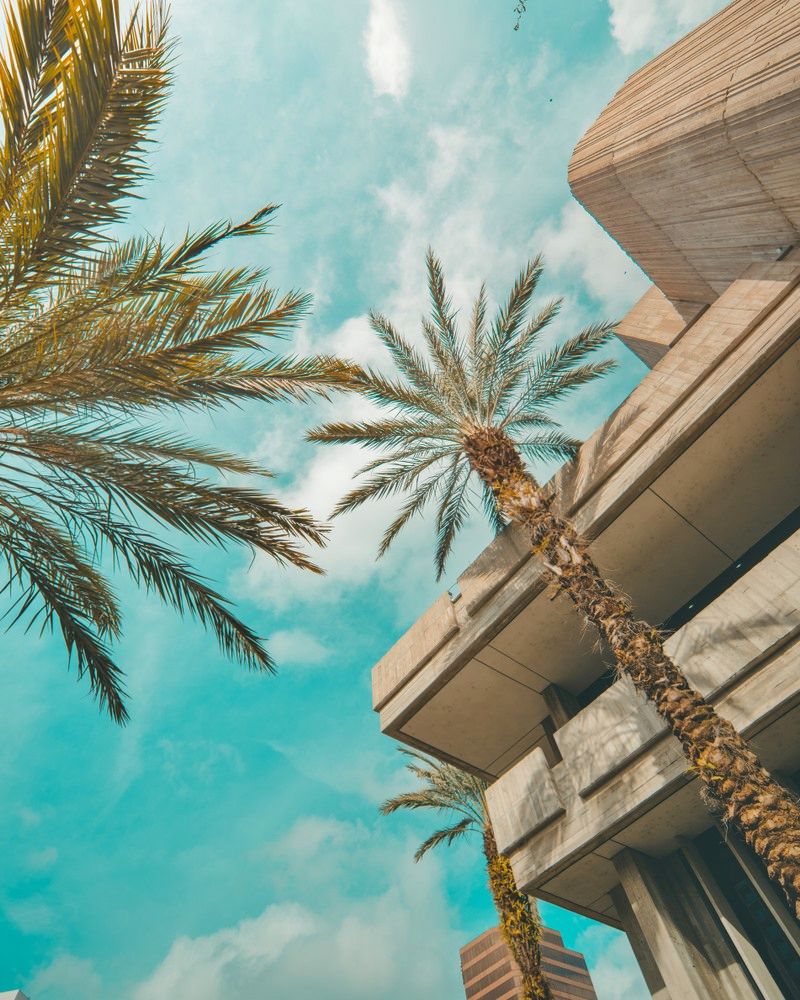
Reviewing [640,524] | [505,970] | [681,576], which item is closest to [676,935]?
[681,576]

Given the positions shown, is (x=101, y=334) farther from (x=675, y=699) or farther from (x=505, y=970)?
(x=505, y=970)

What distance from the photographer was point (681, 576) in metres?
11.0

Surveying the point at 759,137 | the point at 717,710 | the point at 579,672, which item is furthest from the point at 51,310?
the point at 579,672

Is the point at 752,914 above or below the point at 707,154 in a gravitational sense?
below

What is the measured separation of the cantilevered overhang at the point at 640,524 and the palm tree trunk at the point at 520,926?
3.53 meters

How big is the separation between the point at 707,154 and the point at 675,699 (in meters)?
7.33

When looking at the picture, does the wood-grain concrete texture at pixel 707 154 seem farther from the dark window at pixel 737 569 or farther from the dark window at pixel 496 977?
the dark window at pixel 496 977

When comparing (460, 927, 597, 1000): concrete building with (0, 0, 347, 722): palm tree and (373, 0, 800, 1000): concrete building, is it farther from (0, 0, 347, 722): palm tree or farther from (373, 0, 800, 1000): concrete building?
(0, 0, 347, 722): palm tree

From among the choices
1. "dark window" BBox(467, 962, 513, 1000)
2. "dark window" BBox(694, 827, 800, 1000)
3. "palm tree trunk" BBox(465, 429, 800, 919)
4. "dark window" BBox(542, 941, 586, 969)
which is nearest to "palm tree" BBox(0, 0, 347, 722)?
"palm tree trunk" BBox(465, 429, 800, 919)

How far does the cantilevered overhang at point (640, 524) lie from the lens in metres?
8.66

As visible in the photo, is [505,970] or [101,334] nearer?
[101,334]

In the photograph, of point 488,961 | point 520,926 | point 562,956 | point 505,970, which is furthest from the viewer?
point 562,956

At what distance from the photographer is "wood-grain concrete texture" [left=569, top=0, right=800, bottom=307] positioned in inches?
305

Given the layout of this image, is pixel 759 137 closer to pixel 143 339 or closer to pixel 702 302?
pixel 702 302
